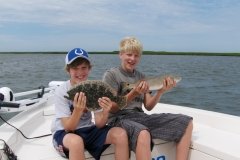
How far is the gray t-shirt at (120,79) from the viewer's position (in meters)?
4.12

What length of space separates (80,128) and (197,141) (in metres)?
1.27

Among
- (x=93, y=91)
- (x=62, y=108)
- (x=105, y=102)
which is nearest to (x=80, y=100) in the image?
(x=93, y=91)

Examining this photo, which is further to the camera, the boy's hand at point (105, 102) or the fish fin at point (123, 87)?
the fish fin at point (123, 87)

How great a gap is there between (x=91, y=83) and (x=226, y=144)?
1607 mm

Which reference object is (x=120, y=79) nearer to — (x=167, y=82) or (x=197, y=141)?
(x=167, y=82)

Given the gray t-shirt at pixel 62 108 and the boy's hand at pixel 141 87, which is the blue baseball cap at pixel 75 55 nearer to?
the gray t-shirt at pixel 62 108

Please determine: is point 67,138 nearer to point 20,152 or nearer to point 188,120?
point 20,152

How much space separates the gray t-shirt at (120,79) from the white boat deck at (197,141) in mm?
583

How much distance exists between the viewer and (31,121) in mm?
4684

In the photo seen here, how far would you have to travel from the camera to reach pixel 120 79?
13.7 ft

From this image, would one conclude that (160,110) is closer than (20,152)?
No

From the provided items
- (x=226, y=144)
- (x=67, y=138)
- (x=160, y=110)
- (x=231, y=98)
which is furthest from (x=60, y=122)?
(x=231, y=98)

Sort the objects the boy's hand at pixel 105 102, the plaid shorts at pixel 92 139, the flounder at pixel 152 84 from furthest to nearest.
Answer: the flounder at pixel 152 84 → the plaid shorts at pixel 92 139 → the boy's hand at pixel 105 102

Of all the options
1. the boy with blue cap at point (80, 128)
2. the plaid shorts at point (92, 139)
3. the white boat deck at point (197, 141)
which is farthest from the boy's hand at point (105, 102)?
the white boat deck at point (197, 141)
